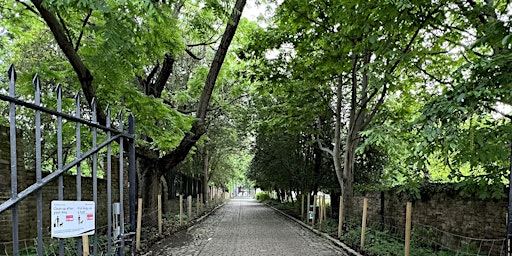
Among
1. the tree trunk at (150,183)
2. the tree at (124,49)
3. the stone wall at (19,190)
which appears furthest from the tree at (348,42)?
the stone wall at (19,190)

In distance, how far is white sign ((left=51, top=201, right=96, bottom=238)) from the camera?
9.29ft

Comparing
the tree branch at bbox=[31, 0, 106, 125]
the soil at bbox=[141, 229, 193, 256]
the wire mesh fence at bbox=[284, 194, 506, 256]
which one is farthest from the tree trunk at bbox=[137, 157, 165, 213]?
the wire mesh fence at bbox=[284, 194, 506, 256]

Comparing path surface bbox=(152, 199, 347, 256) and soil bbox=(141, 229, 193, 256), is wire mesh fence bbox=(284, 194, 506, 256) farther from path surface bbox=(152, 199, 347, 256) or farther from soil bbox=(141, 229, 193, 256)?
soil bbox=(141, 229, 193, 256)

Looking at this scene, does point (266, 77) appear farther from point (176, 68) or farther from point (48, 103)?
point (176, 68)

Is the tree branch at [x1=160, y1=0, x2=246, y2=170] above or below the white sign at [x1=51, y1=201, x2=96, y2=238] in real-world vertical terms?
above

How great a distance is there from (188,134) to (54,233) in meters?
9.08

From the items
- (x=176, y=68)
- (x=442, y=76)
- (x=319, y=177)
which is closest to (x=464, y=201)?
(x=442, y=76)

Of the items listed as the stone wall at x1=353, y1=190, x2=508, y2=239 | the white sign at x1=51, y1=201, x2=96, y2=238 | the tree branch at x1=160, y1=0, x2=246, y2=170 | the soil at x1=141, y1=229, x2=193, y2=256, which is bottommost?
the soil at x1=141, y1=229, x2=193, y2=256

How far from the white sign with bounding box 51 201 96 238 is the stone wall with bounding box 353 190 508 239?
8.50 meters

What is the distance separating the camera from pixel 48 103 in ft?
29.1

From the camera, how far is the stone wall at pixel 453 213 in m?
8.79

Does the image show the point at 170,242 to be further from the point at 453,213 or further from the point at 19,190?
the point at 453,213

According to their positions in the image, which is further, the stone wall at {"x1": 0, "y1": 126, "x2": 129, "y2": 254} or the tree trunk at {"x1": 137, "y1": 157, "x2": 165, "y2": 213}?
the tree trunk at {"x1": 137, "y1": 157, "x2": 165, "y2": 213}

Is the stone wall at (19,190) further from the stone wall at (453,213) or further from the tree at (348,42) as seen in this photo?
the stone wall at (453,213)
